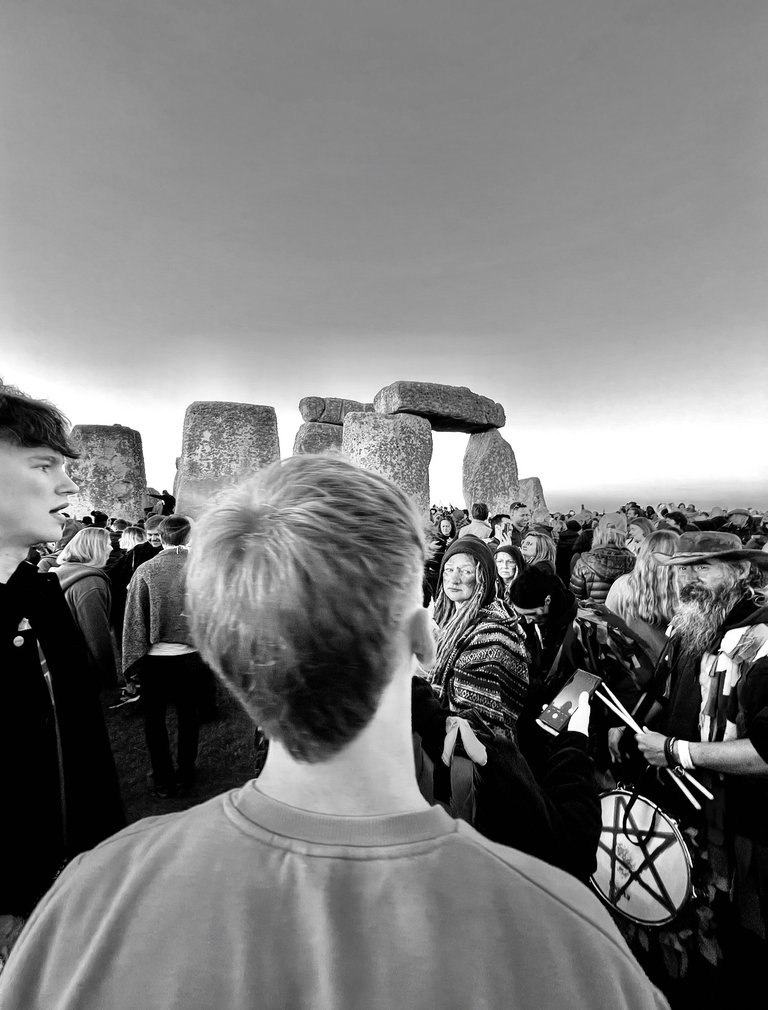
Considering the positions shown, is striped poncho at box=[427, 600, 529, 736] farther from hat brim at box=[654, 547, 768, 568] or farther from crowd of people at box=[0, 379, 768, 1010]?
hat brim at box=[654, 547, 768, 568]

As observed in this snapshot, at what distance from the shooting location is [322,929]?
39 cm

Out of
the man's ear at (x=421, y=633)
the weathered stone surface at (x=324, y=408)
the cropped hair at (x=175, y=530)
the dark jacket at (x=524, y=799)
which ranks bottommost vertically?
the dark jacket at (x=524, y=799)

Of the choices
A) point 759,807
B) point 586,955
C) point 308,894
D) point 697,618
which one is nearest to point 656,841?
point 759,807

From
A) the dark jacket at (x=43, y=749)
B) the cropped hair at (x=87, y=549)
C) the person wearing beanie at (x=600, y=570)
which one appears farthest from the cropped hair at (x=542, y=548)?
the dark jacket at (x=43, y=749)

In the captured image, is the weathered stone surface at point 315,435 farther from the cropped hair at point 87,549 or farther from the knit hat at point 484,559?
the knit hat at point 484,559

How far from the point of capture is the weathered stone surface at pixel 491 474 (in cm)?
1048

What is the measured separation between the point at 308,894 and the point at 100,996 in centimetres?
17

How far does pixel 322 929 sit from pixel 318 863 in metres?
0.04

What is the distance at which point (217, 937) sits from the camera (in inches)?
15.7

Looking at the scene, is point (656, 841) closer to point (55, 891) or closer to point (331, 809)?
point (331, 809)

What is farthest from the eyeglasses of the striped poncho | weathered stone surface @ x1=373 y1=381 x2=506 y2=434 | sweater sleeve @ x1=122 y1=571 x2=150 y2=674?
weathered stone surface @ x1=373 y1=381 x2=506 y2=434

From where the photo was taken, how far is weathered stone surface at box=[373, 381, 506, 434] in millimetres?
9977

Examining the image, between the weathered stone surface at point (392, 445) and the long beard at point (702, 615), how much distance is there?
7717mm

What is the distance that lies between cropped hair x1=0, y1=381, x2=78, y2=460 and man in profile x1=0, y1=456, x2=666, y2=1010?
0.90 m
